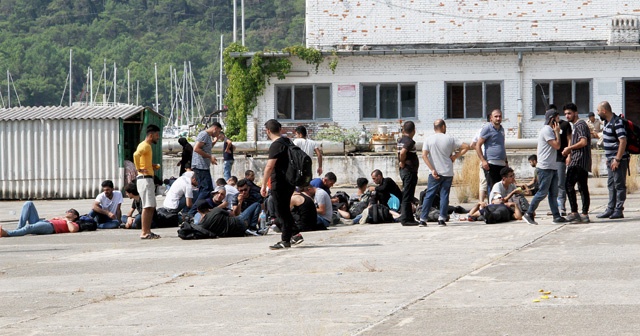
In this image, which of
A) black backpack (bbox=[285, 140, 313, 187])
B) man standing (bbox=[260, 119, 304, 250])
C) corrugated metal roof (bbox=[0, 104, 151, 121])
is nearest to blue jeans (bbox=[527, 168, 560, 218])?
black backpack (bbox=[285, 140, 313, 187])

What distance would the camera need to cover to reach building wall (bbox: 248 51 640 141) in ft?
113

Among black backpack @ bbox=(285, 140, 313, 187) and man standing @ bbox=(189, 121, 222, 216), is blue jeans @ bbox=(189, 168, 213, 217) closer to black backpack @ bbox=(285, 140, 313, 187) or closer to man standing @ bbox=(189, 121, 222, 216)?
man standing @ bbox=(189, 121, 222, 216)

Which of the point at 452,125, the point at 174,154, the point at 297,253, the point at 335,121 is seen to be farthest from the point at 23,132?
the point at 297,253

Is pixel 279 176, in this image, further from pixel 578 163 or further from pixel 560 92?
pixel 560 92

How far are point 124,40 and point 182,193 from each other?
146 meters

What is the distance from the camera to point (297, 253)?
13.3 meters

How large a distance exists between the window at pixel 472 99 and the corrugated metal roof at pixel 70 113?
1074 centimetres

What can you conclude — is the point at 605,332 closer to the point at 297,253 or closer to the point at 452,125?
Result: the point at 297,253

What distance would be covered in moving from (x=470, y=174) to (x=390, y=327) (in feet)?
49.9

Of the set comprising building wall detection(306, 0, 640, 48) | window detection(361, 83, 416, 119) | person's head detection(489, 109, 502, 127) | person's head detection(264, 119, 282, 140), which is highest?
building wall detection(306, 0, 640, 48)

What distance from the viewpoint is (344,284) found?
10398 mm

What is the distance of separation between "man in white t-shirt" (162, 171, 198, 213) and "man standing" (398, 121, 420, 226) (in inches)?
143

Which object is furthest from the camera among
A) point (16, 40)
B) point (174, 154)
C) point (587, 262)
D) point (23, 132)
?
point (16, 40)

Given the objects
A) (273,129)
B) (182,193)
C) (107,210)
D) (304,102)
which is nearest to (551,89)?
(304,102)
